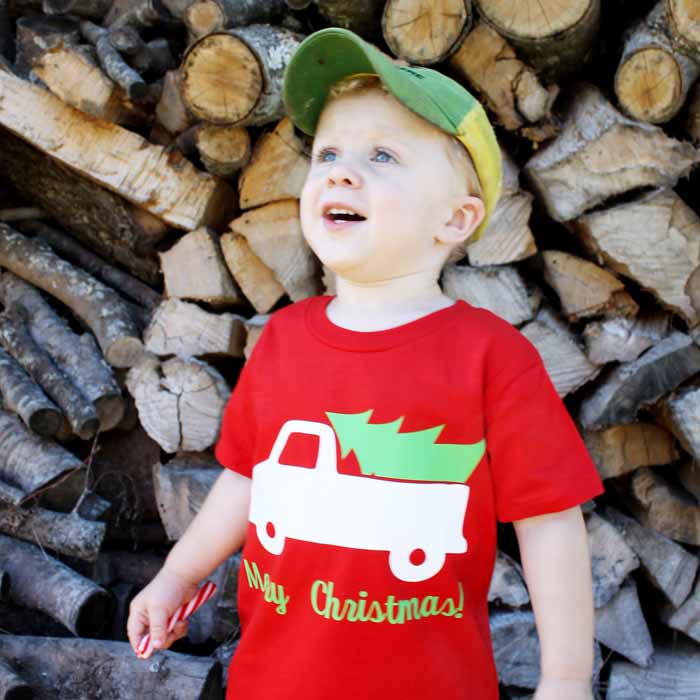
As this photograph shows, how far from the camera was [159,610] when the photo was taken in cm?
132

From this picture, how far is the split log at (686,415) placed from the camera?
5.27ft

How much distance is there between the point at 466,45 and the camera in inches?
64.2

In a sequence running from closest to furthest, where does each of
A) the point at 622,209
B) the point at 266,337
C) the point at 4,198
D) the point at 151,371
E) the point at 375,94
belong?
the point at 375,94 → the point at 266,337 → the point at 622,209 → the point at 151,371 → the point at 4,198

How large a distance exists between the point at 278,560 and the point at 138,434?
109cm

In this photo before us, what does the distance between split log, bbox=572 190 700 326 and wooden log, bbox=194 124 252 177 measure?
2.39ft

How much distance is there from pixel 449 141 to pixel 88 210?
3.90ft

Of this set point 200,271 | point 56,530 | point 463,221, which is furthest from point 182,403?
point 463,221

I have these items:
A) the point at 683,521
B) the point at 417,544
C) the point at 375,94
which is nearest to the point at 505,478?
the point at 417,544

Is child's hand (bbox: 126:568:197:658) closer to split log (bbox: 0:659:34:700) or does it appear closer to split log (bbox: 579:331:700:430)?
split log (bbox: 0:659:34:700)

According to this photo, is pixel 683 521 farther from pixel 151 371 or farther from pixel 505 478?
pixel 151 371

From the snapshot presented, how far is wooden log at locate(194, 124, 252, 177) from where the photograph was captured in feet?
5.93

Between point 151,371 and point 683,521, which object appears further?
point 151,371

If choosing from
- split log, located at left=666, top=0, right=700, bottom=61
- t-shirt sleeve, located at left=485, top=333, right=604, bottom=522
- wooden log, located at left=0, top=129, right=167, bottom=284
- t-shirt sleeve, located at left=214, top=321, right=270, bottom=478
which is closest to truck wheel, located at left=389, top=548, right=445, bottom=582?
t-shirt sleeve, located at left=485, top=333, right=604, bottom=522

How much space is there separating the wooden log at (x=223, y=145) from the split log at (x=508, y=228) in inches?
20.8
